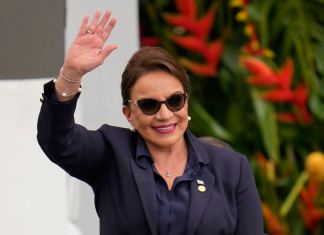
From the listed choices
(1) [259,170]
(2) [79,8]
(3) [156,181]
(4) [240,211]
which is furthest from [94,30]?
(1) [259,170]

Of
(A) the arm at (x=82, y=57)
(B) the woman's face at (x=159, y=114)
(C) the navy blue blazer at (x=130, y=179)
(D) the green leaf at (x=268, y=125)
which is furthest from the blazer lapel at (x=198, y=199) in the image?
(D) the green leaf at (x=268, y=125)

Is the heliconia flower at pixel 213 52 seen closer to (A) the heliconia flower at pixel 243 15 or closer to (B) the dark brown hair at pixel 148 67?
(A) the heliconia flower at pixel 243 15

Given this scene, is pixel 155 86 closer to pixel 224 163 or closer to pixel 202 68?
pixel 224 163

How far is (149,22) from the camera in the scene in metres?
3.88

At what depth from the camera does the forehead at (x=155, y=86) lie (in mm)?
1764

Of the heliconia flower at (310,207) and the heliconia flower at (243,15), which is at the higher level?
the heliconia flower at (243,15)

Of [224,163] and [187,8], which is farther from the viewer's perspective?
[187,8]

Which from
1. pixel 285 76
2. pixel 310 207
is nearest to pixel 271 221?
pixel 310 207

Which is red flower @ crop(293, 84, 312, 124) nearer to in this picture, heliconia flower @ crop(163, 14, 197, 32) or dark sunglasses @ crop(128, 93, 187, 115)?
heliconia flower @ crop(163, 14, 197, 32)

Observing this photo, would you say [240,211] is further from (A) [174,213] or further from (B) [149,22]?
(B) [149,22]

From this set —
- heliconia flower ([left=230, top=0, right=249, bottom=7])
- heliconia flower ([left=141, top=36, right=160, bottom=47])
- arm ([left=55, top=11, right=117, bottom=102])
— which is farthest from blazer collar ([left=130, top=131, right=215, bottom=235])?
heliconia flower ([left=141, top=36, right=160, bottom=47])

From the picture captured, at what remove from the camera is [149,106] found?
69.5 inches

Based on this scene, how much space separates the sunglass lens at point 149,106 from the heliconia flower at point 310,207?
188cm

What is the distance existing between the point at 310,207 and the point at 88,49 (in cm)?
210
